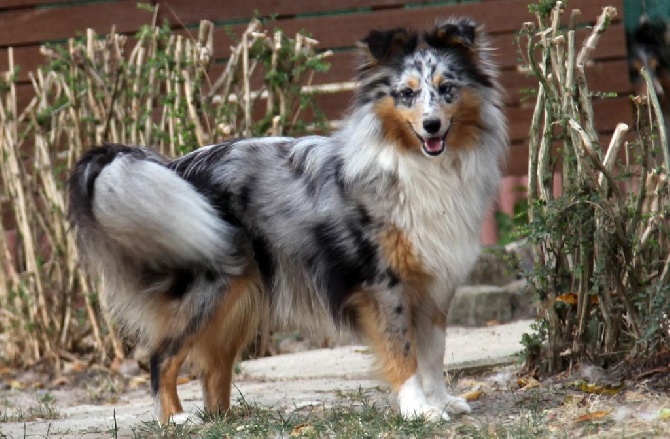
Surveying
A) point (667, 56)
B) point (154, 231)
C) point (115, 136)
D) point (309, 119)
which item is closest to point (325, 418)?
point (154, 231)

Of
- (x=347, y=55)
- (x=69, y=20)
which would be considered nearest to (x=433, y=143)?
(x=347, y=55)

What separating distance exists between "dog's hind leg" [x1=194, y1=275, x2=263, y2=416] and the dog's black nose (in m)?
1.08

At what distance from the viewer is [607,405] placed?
5004 millimetres

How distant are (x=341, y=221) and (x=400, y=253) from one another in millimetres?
314

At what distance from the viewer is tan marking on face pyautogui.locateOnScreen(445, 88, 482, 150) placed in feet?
17.1

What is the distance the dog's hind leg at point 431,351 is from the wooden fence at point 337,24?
4436 mm

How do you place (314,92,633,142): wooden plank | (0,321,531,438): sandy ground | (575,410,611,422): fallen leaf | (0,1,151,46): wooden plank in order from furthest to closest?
1. (0,1,151,46): wooden plank
2. (314,92,633,142): wooden plank
3. (0,321,531,438): sandy ground
4. (575,410,611,422): fallen leaf

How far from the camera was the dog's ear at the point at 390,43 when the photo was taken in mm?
5270

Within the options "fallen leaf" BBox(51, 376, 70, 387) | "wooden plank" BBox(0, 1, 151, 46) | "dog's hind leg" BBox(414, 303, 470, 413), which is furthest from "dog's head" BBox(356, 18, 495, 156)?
"wooden plank" BBox(0, 1, 151, 46)

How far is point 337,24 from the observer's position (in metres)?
9.92

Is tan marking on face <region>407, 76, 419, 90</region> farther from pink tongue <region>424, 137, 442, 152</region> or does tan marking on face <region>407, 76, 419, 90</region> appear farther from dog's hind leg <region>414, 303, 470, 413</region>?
dog's hind leg <region>414, 303, 470, 413</region>

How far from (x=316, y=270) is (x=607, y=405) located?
1.39 m

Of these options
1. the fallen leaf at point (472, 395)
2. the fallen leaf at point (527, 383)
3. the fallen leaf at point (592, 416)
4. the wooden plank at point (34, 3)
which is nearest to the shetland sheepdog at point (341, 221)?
the fallen leaf at point (472, 395)

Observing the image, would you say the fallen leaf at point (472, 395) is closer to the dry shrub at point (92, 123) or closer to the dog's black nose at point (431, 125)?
the dog's black nose at point (431, 125)
